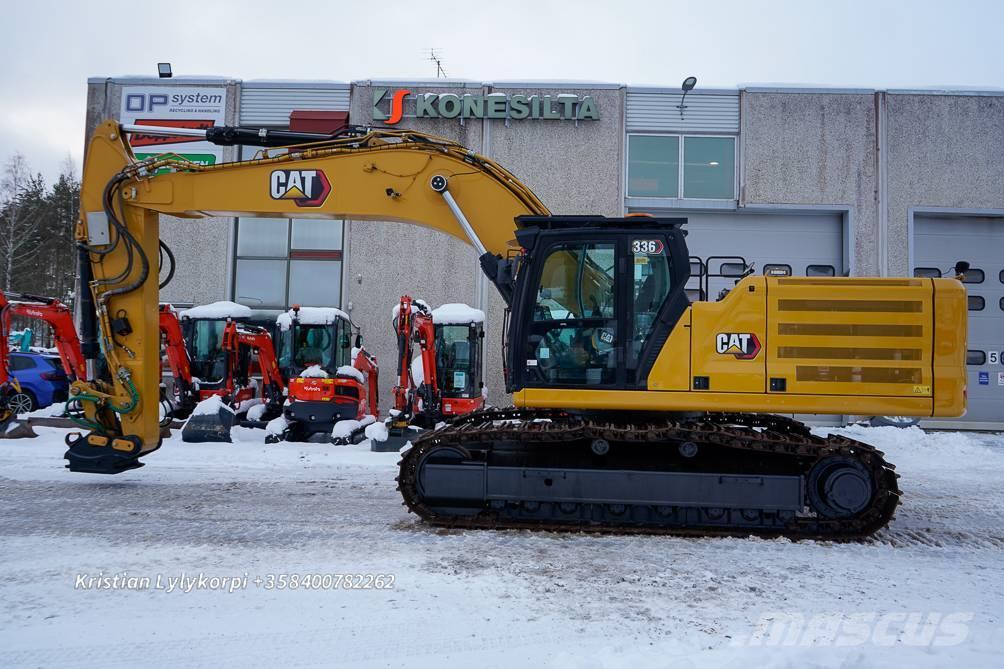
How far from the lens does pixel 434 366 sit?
44.7ft

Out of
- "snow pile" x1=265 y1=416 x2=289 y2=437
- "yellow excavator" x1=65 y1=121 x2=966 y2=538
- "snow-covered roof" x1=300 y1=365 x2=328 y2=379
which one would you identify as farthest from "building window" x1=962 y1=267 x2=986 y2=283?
"snow pile" x1=265 y1=416 x2=289 y2=437

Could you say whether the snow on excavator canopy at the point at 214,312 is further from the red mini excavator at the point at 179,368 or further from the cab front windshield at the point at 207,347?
the red mini excavator at the point at 179,368

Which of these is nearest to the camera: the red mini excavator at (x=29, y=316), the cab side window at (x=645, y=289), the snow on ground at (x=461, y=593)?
the snow on ground at (x=461, y=593)

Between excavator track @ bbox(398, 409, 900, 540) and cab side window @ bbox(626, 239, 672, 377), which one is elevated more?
cab side window @ bbox(626, 239, 672, 377)

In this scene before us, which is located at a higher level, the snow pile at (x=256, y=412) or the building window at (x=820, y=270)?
the building window at (x=820, y=270)

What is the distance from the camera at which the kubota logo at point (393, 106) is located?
17.6 m

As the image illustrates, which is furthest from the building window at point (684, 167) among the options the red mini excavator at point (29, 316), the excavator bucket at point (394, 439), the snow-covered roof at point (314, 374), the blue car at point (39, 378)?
the blue car at point (39, 378)

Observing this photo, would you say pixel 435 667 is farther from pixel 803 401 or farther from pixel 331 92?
pixel 331 92

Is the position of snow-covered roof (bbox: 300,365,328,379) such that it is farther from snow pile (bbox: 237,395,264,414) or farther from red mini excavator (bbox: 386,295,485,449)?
snow pile (bbox: 237,395,264,414)

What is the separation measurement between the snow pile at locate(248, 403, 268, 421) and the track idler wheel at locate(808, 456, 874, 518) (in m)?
11.4

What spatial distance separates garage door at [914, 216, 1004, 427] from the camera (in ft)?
55.2

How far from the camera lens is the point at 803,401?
5844mm

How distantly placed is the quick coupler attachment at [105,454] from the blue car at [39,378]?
38.5 feet

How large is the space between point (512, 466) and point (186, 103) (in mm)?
16521
